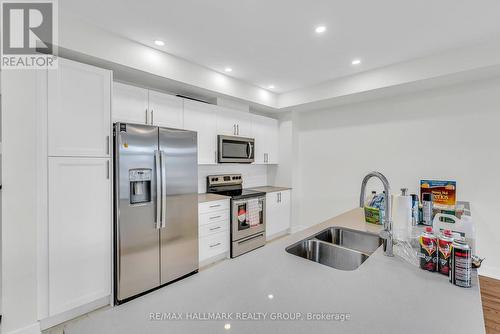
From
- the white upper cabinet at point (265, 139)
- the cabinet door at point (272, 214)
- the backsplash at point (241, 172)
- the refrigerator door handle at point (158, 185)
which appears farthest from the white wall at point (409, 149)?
the refrigerator door handle at point (158, 185)

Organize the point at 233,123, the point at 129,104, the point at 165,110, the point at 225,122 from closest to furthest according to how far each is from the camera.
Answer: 1. the point at 129,104
2. the point at 165,110
3. the point at 225,122
4. the point at 233,123

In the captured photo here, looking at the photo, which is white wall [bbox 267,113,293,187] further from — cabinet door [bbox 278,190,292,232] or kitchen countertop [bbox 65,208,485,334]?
kitchen countertop [bbox 65,208,485,334]

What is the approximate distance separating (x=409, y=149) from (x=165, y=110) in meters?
3.31

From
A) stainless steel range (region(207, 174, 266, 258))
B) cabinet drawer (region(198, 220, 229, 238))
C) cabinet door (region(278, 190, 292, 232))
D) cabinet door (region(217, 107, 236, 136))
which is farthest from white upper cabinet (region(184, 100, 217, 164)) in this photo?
cabinet door (region(278, 190, 292, 232))

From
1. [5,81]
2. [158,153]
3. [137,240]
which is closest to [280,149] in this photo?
[158,153]

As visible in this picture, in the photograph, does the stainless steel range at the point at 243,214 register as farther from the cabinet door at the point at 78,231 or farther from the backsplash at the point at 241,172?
the cabinet door at the point at 78,231

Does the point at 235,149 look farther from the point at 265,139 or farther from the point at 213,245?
the point at 213,245

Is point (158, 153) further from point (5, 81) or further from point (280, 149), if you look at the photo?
point (280, 149)

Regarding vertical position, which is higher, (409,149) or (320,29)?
(320,29)

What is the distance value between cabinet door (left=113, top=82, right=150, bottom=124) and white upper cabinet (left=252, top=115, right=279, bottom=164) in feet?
5.95

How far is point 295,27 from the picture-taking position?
Answer: 2.10m

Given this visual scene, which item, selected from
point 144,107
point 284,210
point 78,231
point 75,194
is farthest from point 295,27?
point 284,210

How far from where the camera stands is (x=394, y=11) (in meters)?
1.87

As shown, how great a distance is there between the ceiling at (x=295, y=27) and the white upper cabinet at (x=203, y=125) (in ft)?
1.84
